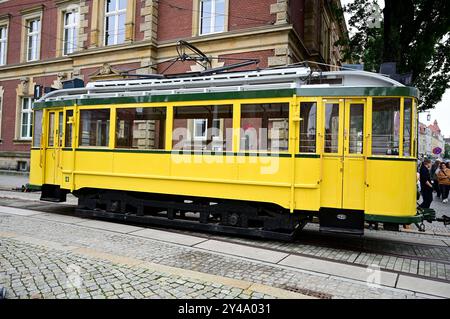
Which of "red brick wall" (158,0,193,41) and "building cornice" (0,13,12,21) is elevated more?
"building cornice" (0,13,12,21)

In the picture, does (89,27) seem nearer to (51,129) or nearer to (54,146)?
(51,129)

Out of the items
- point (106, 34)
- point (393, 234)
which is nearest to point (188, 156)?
point (393, 234)

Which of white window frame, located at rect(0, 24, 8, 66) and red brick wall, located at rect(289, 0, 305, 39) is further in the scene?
white window frame, located at rect(0, 24, 8, 66)

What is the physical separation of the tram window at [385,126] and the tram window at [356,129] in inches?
7.7

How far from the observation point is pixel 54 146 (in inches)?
369

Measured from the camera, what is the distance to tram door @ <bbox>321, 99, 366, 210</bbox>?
21.1ft

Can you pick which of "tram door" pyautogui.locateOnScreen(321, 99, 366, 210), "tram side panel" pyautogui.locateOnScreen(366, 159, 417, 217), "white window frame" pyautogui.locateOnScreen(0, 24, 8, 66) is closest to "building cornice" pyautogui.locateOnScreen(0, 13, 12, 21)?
"white window frame" pyautogui.locateOnScreen(0, 24, 8, 66)

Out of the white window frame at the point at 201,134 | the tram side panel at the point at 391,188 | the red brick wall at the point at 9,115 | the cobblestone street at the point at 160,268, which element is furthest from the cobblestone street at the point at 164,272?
the red brick wall at the point at 9,115

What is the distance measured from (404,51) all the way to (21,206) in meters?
12.4

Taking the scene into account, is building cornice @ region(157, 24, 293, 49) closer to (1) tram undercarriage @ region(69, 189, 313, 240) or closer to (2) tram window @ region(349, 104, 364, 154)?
(2) tram window @ region(349, 104, 364, 154)

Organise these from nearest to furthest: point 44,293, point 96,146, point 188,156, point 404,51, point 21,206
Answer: point 44,293 < point 188,156 < point 96,146 < point 21,206 < point 404,51

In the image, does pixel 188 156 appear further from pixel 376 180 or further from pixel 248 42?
pixel 248 42

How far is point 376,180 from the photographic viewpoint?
6320mm

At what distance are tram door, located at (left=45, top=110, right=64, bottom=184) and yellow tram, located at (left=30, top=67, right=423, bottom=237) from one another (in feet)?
0.37
